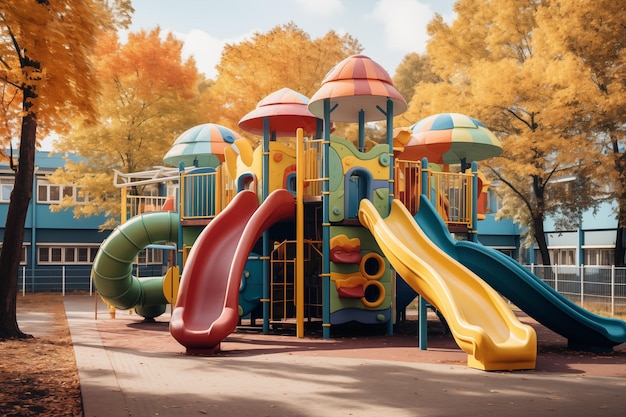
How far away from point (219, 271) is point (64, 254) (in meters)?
25.3

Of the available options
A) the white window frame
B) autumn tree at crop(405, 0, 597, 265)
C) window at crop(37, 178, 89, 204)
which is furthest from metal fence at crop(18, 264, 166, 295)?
autumn tree at crop(405, 0, 597, 265)

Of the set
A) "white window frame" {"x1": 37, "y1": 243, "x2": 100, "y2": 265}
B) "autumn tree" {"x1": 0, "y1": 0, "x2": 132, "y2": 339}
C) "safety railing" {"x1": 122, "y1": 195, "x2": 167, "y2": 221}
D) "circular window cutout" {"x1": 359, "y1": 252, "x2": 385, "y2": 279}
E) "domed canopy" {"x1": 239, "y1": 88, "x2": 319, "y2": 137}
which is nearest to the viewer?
"autumn tree" {"x1": 0, "y1": 0, "x2": 132, "y2": 339}

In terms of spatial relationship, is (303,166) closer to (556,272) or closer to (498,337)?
(498,337)

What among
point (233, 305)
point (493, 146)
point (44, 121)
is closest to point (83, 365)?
point (233, 305)

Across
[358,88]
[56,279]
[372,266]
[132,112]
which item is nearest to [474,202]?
[372,266]

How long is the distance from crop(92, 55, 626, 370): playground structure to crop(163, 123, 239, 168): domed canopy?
→ 9.01ft

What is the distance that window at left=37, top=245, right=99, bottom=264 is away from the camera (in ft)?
123

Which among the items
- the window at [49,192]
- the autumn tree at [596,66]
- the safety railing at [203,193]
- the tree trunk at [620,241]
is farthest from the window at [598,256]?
the window at [49,192]

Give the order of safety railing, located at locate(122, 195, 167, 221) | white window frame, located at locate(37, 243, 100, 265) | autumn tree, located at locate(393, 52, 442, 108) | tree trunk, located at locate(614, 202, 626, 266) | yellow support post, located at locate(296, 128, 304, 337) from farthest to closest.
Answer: autumn tree, located at locate(393, 52, 442, 108) < white window frame, located at locate(37, 243, 100, 265) < tree trunk, located at locate(614, 202, 626, 266) < safety railing, located at locate(122, 195, 167, 221) < yellow support post, located at locate(296, 128, 304, 337)

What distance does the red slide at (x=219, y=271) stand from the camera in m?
13.2

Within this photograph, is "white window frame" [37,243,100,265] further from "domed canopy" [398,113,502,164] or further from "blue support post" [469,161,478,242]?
"blue support post" [469,161,478,242]

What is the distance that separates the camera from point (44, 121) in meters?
15.5

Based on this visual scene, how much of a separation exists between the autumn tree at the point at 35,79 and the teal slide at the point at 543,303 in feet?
27.8

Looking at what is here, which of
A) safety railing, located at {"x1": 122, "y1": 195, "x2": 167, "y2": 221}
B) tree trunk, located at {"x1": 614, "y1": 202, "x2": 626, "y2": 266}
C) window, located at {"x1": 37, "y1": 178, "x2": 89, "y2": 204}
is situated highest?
window, located at {"x1": 37, "y1": 178, "x2": 89, "y2": 204}
